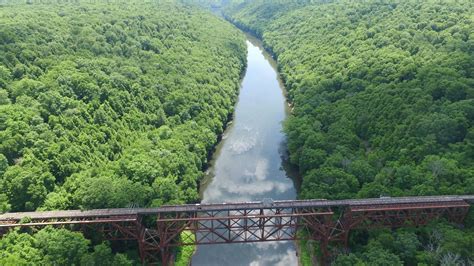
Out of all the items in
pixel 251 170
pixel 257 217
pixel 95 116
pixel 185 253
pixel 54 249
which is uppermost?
pixel 257 217

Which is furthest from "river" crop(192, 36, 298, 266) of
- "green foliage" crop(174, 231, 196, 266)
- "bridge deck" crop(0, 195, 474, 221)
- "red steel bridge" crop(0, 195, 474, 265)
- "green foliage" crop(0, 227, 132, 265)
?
"green foliage" crop(0, 227, 132, 265)

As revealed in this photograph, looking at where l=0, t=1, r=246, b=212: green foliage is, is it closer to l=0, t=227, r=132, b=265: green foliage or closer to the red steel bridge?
the red steel bridge

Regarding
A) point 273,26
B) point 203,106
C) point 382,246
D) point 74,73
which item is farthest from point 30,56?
point 273,26

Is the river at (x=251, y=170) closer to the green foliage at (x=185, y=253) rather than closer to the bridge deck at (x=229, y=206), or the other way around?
the green foliage at (x=185, y=253)

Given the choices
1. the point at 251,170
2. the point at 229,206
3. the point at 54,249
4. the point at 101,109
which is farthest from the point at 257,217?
the point at 101,109

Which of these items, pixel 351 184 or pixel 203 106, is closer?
pixel 351 184

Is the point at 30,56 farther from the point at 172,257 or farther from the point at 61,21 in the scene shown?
the point at 172,257

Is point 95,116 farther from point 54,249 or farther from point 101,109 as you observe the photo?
point 54,249
